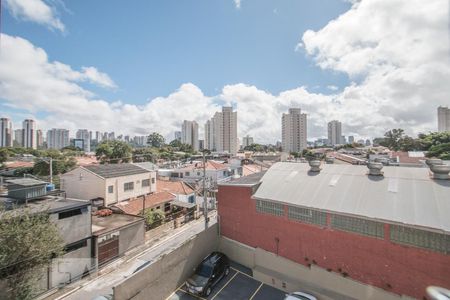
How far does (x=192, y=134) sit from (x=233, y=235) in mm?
138377

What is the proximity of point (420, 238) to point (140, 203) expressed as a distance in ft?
77.0

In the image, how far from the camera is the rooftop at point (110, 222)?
1732 centimetres

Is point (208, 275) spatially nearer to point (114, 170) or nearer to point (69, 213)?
point (69, 213)

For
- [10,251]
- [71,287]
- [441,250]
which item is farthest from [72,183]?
[441,250]

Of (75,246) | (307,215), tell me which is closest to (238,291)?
(307,215)

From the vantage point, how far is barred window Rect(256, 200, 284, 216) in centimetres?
1505

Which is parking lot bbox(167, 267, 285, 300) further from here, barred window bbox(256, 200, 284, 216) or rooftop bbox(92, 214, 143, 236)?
rooftop bbox(92, 214, 143, 236)

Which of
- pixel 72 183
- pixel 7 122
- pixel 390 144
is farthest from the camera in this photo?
pixel 7 122

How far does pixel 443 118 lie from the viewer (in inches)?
4779

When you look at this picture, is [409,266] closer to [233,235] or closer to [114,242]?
[233,235]

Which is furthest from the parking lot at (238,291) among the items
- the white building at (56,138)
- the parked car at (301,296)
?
the white building at (56,138)

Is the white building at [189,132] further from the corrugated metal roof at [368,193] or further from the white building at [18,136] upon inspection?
the corrugated metal roof at [368,193]

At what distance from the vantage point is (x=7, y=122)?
12050 centimetres

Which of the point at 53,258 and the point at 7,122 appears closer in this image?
the point at 53,258
